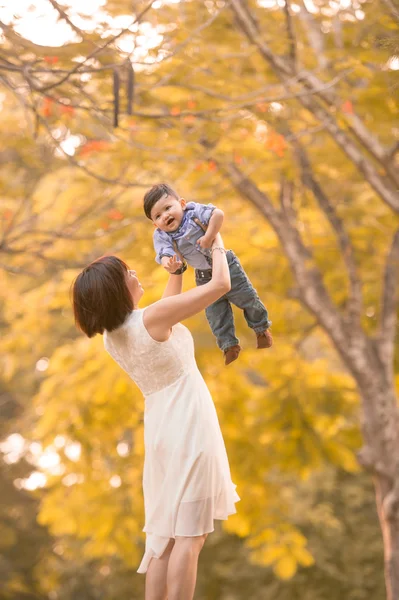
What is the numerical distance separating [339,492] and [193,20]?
11384mm

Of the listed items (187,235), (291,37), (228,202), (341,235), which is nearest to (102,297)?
(187,235)

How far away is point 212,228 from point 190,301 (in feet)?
0.84

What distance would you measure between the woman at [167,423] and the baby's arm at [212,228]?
21cm

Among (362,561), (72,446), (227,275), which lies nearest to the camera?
(227,275)

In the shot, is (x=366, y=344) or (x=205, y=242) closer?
(x=205, y=242)

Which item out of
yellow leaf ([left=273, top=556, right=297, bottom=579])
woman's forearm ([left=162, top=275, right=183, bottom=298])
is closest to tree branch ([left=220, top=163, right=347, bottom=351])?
yellow leaf ([left=273, top=556, right=297, bottom=579])

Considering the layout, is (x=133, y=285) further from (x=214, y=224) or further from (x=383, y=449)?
(x=383, y=449)

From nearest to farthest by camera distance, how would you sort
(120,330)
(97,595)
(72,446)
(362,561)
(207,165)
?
(120,330), (207,165), (72,446), (362,561), (97,595)

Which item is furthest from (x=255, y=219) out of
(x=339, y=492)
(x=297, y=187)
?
(x=339, y=492)

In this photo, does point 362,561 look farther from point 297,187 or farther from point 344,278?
point 297,187

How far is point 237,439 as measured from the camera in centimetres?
858

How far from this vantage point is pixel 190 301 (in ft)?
8.30

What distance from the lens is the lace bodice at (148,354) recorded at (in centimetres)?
271

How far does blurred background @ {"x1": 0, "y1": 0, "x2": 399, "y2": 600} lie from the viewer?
5184mm
